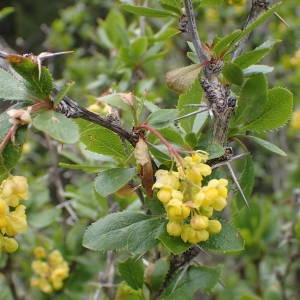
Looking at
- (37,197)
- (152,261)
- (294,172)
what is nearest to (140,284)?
(152,261)

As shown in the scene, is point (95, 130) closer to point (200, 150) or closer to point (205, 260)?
point (200, 150)

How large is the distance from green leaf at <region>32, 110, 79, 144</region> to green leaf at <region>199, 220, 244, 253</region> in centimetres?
30

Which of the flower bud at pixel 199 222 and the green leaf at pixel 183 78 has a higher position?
the green leaf at pixel 183 78

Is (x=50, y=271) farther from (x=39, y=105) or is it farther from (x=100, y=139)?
(x=39, y=105)

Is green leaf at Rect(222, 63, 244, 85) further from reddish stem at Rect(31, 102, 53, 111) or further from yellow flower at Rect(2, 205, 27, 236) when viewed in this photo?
yellow flower at Rect(2, 205, 27, 236)

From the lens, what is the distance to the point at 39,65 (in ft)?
2.44

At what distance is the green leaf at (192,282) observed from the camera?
0.96m

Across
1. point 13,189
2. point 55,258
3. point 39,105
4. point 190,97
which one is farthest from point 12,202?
point 55,258

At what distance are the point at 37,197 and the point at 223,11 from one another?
5.89ft

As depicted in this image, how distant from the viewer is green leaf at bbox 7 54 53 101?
748 millimetres

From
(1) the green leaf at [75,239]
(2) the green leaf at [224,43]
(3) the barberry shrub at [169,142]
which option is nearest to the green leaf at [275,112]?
(3) the barberry shrub at [169,142]

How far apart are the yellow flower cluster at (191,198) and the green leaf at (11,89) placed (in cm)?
24

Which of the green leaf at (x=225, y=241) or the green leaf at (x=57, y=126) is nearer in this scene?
the green leaf at (x=57, y=126)

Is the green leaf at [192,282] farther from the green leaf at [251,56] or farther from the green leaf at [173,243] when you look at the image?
the green leaf at [251,56]
